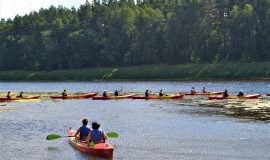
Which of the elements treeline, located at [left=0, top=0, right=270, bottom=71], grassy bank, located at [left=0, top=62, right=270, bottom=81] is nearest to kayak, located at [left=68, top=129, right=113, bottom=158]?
grassy bank, located at [left=0, top=62, right=270, bottom=81]

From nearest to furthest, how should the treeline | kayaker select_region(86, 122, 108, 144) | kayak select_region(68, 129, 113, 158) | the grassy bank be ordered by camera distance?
kayak select_region(68, 129, 113, 158) < kayaker select_region(86, 122, 108, 144) < the grassy bank < the treeline

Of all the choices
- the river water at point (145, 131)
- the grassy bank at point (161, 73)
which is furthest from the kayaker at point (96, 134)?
the grassy bank at point (161, 73)

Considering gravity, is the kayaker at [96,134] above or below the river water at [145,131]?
above

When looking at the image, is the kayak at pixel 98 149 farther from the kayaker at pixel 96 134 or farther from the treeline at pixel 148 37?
the treeline at pixel 148 37

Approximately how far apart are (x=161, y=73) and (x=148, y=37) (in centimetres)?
1754

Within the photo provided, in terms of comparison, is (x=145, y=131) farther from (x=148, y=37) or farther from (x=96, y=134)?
(x=148, y=37)

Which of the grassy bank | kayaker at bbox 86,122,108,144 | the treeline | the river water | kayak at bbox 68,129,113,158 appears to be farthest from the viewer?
the treeline

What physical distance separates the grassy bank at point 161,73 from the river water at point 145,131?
67.7 metres

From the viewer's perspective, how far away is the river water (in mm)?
34956

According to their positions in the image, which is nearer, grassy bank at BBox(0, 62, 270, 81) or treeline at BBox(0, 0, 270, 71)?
grassy bank at BBox(0, 62, 270, 81)

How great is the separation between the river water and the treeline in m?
82.2

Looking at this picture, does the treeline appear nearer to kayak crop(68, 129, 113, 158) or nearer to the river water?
the river water

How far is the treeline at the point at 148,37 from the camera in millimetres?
146500

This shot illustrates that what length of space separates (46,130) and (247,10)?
10831 centimetres
